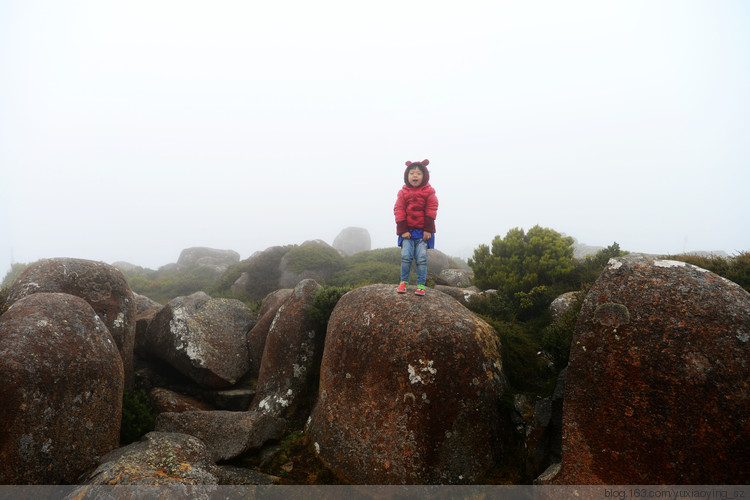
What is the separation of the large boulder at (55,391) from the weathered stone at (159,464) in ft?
1.69

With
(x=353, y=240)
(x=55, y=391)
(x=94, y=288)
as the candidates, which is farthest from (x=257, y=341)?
(x=353, y=240)

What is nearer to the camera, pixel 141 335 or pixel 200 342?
pixel 200 342

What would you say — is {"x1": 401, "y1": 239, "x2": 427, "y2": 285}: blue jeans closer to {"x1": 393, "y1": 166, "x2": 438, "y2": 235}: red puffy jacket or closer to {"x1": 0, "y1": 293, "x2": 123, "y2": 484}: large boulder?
{"x1": 393, "y1": 166, "x2": 438, "y2": 235}: red puffy jacket

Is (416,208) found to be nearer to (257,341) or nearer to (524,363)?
(524,363)

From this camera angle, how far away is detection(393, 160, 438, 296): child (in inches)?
310

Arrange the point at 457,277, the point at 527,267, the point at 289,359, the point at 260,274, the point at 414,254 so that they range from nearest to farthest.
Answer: the point at 414,254, the point at 289,359, the point at 527,267, the point at 457,277, the point at 260,274

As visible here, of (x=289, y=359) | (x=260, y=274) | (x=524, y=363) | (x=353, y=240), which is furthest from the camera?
(x=353, y=240)

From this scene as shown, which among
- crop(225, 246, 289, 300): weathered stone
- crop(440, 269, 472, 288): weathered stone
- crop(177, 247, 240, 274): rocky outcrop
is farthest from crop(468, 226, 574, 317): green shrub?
crop(177, 247, 240, 274): rocky outcrop

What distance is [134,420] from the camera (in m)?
7.39

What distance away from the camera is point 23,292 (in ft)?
26.3

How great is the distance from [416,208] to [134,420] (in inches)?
295

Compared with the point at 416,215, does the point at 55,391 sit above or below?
below

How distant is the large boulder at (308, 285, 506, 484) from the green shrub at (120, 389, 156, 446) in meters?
3.48

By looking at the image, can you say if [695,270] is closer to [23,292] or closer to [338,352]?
[338,352]
